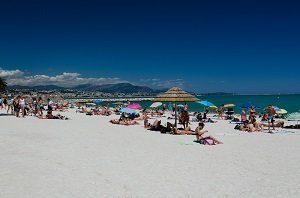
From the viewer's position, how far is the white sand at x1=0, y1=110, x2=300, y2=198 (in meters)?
6.40

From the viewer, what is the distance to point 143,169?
8.20 metres

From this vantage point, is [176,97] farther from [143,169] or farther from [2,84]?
[2,84]

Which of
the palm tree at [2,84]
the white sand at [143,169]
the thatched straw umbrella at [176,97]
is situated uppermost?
the palm tree at [2,84]

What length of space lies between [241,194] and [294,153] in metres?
5.43

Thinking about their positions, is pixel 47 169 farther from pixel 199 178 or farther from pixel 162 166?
pixel 199 178

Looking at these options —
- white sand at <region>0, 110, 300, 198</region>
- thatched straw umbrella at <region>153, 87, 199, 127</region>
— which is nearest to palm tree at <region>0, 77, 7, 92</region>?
white sand at <region>0, 110, 300, 198</region>

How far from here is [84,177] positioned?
7.31m

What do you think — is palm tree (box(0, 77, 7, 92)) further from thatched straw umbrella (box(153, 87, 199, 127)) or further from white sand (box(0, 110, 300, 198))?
thatched straw umbrella (box(153, 87, 199, 127))

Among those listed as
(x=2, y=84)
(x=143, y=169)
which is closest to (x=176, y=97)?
(x=143, y=169)

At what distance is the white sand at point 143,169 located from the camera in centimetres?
640

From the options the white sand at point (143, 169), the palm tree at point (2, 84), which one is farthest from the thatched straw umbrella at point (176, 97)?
the palm tree at point (2, 84)

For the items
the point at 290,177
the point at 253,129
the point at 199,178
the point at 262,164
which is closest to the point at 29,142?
the point at 199,178

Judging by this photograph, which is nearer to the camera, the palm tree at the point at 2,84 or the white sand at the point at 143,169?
the white sand at the point at 143,169

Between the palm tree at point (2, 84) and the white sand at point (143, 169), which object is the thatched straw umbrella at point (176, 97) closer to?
the white sand at point (143, 169)
